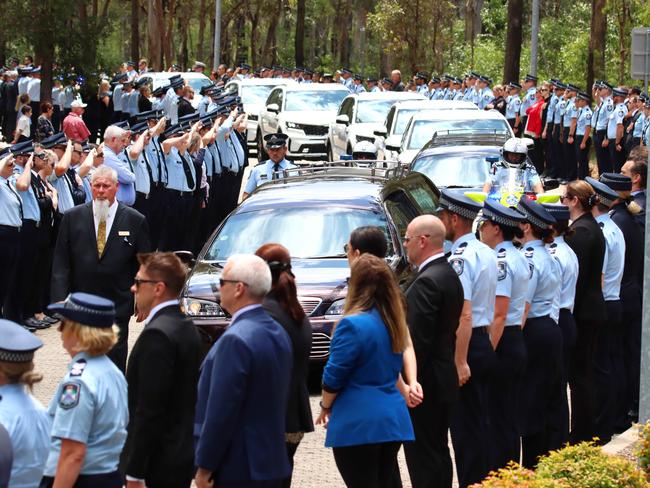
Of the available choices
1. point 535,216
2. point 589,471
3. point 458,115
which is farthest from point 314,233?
point 458,115

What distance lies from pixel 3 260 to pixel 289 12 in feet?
250

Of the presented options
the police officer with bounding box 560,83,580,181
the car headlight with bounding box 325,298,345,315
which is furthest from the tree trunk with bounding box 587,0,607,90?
the car headlight with bounding box 325,298,345,315

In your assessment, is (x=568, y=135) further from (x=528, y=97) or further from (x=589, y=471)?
(x=589, y=471)

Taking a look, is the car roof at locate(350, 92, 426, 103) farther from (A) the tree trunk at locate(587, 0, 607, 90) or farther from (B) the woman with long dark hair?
(B) the woman with long dark hair

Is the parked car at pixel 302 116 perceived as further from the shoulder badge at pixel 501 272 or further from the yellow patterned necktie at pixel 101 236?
the shoulder badge at pixel 501 272

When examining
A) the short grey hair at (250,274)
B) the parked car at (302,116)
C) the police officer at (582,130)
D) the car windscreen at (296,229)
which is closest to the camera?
the short grey hair at (250,274)

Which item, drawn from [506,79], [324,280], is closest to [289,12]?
[506,79]

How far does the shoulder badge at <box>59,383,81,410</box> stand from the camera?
5672 mm

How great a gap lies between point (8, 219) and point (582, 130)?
19.0 metres

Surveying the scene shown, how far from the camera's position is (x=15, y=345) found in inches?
209

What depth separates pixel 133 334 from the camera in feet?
46.6

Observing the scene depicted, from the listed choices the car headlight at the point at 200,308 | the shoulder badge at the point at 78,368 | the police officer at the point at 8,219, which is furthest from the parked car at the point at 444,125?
the shoulder badge at the point at 78,368

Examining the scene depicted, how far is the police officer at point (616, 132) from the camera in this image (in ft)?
93.5

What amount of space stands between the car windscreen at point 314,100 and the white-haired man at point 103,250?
74.0 feet
